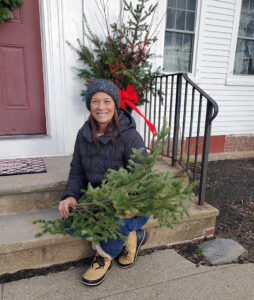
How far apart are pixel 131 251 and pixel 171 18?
3440 mm

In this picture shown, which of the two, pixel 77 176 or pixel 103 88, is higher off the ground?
pixel 103 88

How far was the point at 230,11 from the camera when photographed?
3.90 meters

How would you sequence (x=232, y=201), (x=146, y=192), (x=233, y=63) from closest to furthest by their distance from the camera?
1. (x=146, y=192)
2. (x=232, y=201)
3. (x=233, y=63)

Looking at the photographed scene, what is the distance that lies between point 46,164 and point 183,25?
119 inches

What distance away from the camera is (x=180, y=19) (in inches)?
148

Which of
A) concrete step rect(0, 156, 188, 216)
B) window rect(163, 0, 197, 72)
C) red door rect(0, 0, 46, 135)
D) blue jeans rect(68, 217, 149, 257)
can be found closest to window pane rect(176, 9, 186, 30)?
window rect(163, 0, 197, 72)

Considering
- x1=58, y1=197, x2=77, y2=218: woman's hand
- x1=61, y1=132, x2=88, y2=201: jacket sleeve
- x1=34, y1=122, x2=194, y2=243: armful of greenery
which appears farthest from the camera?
x1=61, y1=132, x2=88, y2=201: jacket sleeve

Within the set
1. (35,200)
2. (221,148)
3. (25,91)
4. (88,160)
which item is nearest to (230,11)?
(221,148)

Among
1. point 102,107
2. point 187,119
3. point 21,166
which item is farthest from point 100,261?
point 187,119

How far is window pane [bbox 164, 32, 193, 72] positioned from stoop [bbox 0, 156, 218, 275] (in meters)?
2.18

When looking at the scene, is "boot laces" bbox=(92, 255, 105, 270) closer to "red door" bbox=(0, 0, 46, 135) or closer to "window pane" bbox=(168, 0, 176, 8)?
"red door" bbox=(0, 0, 46, 135)

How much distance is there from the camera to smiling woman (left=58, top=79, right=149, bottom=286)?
1630 mm

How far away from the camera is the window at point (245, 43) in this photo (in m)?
4.18

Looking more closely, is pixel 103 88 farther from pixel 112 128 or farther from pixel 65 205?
pixel 65 205
